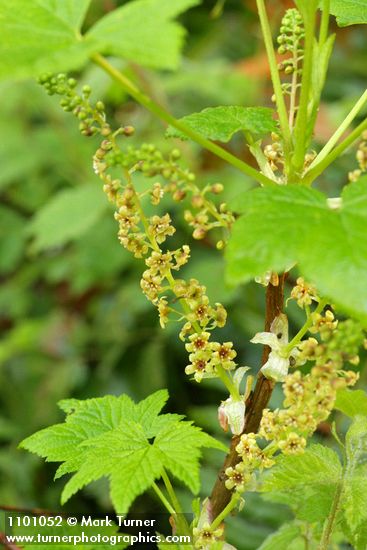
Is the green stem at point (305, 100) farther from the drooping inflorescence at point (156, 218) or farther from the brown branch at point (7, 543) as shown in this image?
the brown branch at point (7, 543)

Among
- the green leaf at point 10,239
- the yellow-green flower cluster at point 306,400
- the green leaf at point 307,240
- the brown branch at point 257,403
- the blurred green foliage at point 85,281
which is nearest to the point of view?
the green leaf at point 307,240

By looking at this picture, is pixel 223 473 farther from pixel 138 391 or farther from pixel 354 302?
pixel 138 391

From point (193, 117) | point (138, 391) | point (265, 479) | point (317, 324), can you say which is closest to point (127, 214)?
point (193, 117)

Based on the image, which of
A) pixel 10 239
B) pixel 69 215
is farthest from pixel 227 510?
pixel 10 239

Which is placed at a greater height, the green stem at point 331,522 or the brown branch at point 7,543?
the green stem at point 331,522

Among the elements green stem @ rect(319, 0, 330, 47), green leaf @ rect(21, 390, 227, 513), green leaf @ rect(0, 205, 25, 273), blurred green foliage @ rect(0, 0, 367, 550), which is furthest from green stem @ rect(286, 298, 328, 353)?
green leaf @ rect(0, 205, 25, 273)

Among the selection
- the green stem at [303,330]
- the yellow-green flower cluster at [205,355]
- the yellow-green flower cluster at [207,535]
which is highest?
the green stem at [303,330]

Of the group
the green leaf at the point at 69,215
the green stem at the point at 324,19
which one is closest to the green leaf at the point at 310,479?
the green stem at the point at 324,19
